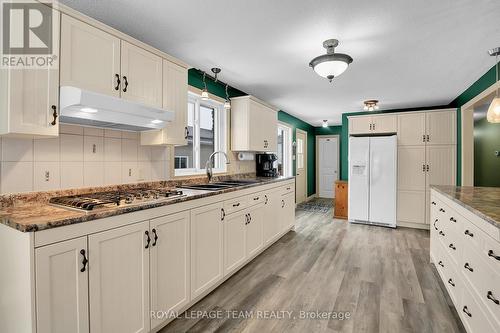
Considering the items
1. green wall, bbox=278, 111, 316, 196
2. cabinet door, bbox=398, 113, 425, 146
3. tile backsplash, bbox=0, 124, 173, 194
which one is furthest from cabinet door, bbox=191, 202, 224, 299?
green wall, bbox=278, 111, 316, 196

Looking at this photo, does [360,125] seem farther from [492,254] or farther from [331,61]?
[492,254]

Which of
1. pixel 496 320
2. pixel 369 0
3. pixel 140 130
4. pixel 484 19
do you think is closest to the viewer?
pixel 496 320

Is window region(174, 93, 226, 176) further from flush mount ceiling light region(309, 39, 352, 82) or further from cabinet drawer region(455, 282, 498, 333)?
cabinet drawer region(455, 282, 498, 333)

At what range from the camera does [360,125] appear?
16.7 feet

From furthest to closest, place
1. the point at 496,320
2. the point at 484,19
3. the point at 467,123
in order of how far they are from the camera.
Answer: the point at 467,123, the point at 484,19, the point at 496,320

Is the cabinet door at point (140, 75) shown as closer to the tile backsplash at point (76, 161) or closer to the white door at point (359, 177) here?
the tile backsplash at point (76, 161)

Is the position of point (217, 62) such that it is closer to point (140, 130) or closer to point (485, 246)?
point (140, 130)

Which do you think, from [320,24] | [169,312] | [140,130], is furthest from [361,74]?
[169,312]

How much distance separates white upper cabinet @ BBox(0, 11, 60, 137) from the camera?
4.50 ft

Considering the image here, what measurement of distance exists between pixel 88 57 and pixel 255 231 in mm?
2318

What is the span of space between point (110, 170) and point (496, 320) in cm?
266

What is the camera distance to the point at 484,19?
77.9 inches

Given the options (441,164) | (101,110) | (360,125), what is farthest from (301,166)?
(101,110)

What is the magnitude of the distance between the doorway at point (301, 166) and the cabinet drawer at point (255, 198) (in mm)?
3668
